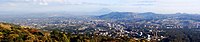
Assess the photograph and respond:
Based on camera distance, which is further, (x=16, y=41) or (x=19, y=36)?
(x=19, y=36)

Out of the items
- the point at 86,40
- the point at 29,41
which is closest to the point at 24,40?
the point at 29,41

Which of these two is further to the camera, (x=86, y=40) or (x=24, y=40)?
(x=86, y=40)

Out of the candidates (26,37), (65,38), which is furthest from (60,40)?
(26,37)

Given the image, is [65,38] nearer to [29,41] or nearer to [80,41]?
[80,41]

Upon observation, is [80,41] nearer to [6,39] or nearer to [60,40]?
[60,40]

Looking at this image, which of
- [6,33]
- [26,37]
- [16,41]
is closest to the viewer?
[16,41]

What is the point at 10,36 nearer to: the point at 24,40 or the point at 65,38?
the point at 24,40

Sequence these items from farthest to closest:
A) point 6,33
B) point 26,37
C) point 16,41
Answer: point 6,33 → point 26,37 → point 16,41

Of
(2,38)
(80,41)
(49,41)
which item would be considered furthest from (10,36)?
(80,41)
